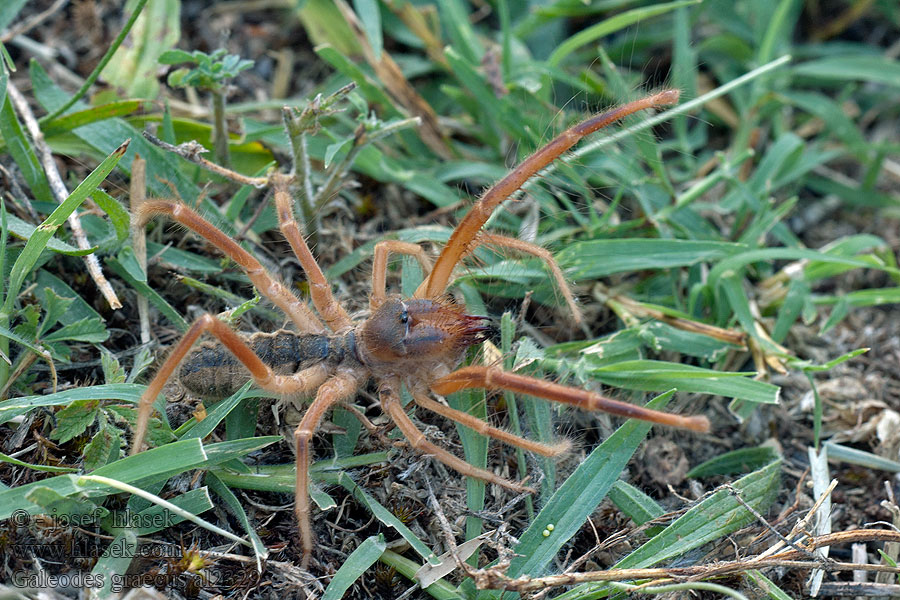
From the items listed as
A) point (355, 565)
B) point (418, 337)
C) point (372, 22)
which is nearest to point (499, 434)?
point (418, 337)

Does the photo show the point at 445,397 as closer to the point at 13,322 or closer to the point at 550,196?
the point at 550,196

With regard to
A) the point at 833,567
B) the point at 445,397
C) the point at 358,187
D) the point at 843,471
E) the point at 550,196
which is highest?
the point at 358,187

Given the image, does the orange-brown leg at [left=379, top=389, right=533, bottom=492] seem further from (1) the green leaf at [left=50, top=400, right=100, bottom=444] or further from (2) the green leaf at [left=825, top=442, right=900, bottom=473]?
(2) the green leaf at [left=825, top=442, right=900, bottom=473]

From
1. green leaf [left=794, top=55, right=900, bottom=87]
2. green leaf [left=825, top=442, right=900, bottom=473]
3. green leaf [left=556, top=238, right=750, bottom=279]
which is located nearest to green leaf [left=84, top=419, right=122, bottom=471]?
green leaf [left=556, top=238, right=750, bottom=279]

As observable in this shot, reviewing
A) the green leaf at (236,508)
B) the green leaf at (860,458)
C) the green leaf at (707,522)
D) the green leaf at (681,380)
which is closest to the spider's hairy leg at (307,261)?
the green leaf at (236,508)

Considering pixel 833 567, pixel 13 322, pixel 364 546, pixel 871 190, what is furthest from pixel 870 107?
pixel 13 322

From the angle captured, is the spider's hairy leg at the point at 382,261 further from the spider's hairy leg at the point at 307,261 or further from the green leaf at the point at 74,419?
the green leaf at the point at 74,419
